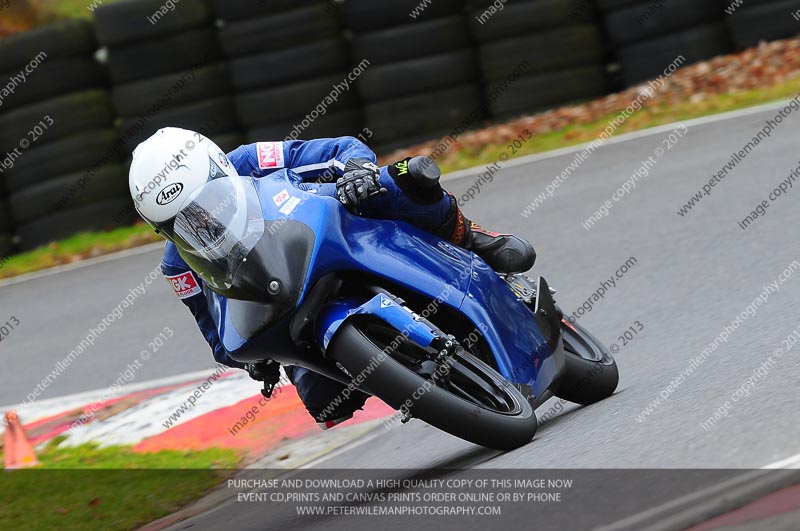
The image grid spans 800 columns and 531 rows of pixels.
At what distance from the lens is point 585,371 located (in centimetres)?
563

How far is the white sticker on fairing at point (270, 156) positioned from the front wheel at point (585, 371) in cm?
155

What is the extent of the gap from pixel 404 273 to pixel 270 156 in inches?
36.1

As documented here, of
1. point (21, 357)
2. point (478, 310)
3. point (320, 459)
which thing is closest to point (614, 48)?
point (21, 357)

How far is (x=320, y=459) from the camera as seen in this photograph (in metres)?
6.25

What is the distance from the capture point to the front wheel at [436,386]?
14.2ft

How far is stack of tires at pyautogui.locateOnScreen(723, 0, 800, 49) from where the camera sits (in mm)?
12148

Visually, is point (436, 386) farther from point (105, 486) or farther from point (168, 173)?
point (105, 486)

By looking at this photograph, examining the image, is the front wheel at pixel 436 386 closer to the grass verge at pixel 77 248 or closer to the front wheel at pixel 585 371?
the front wheel at pixel 585 371

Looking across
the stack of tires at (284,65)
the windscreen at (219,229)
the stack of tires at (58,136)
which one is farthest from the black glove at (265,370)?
the stack of tires at (58,136)

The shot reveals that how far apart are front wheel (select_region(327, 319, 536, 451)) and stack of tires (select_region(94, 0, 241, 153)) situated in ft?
27.6

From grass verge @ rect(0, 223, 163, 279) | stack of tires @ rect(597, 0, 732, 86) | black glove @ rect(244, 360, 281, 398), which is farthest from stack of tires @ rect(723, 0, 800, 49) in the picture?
black glove @ rect(244, 360, 281, 398)

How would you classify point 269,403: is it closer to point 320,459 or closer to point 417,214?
point 320,459

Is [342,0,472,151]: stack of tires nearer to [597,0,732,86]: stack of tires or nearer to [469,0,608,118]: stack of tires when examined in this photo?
[469,0,608,118]: stack of tires

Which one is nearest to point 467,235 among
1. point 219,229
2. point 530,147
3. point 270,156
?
point 270,156
